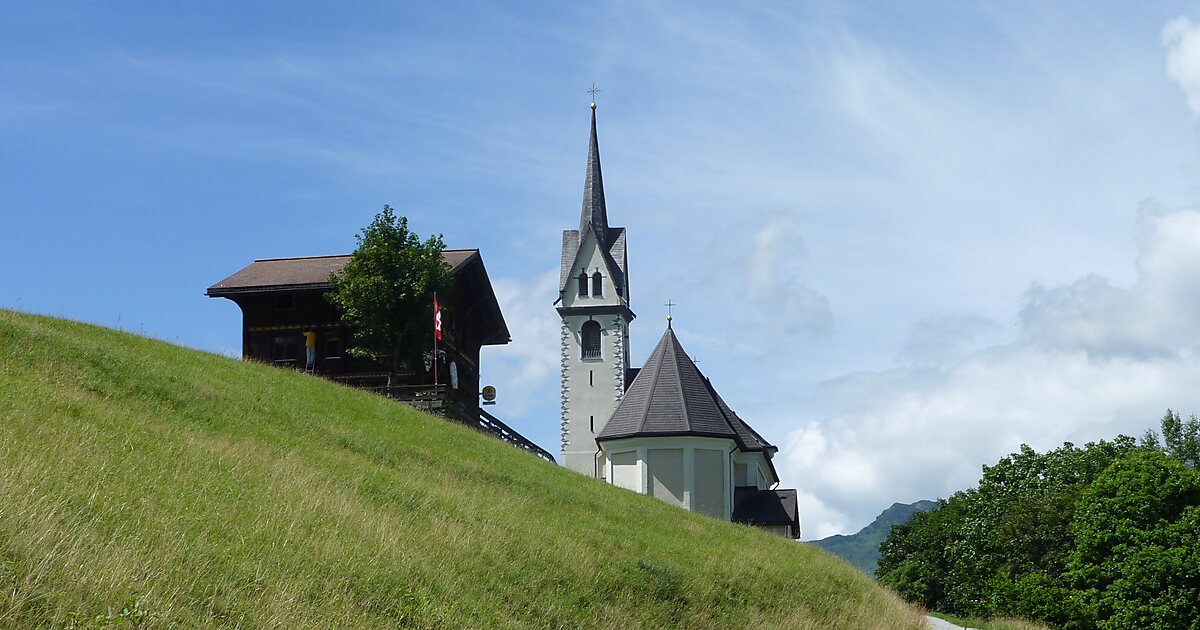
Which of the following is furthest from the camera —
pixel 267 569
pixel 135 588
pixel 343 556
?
pixel 343 556

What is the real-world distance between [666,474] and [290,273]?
714 inches

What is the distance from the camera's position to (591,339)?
71438mm

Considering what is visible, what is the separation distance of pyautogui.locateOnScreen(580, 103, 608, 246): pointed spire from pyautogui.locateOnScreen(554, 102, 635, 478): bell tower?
0.09 meters

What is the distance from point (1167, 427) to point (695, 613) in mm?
70546

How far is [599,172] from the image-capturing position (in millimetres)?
78062

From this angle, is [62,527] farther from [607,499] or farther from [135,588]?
[607,499]

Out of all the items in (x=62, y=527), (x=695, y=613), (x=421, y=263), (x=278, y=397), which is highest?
(x=421, y=263)

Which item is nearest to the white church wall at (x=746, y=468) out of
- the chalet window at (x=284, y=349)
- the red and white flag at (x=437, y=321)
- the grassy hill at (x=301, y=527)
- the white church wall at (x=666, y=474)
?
the white church wall at (x=666, y=474)

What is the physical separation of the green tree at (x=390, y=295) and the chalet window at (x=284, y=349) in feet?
8.65

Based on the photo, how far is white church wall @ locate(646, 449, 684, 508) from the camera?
48.8m

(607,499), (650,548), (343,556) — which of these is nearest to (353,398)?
(607,499)

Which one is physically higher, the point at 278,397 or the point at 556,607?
the point at 278,397

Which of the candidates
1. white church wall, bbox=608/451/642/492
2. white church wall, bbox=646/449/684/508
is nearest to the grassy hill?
white church wall, bbox=646/449/684/508

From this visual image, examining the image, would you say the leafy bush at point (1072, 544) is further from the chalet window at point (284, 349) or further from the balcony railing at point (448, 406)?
the chalet window at point (284, 349)
